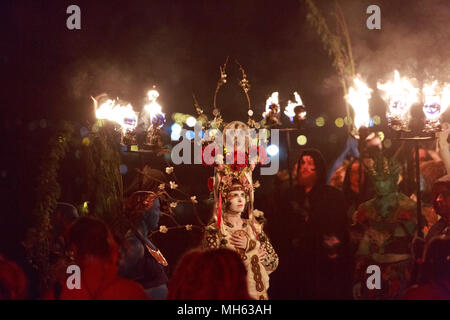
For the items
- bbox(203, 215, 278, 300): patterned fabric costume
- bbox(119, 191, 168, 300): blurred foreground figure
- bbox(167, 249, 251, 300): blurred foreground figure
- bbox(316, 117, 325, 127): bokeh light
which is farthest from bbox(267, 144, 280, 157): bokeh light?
bbox(167, 249, 251, 300): blurred foreground figure

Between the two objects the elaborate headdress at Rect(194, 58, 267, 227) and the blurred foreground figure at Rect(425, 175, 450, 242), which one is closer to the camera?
the blurred foreground figure at Rect(425, 175, 450, 242)

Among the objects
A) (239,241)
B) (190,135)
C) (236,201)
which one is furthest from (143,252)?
(190,135)

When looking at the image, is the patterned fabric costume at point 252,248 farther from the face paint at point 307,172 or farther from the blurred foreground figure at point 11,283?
the blurred foreground figure at point 11,283

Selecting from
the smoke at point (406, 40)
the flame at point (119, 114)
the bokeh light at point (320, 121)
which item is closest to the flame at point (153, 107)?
the flame at point (119, 114)

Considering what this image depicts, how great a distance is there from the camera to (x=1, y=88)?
6.43m

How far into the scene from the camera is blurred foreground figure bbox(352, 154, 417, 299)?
18.9 ft

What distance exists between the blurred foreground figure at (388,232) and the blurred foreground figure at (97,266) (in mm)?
Result: 2808

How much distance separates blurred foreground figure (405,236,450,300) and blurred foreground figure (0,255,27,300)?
3.33 metres

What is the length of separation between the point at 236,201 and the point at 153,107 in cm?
150

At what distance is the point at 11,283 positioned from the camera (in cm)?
471

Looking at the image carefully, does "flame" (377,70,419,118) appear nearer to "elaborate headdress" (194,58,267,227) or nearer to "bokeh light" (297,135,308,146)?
"elaborate headdress" (194,58,267,227)

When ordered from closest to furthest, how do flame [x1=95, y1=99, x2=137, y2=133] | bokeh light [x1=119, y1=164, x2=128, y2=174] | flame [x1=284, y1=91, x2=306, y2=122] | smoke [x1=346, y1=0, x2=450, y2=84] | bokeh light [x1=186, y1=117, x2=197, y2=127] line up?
flame [x1=284, y1=91, x2=306, y2=122] → flame [x1=95, y1=99, x2=137, y2=133] → bokeh light [x1=186, y1=117, x2=197, y2=127] → bokeh light [x1=119, y1=164, x2=128, y2=174] → smoke [x1=346, y1=0, x2=450, y2=84]
